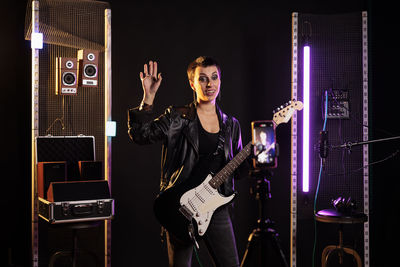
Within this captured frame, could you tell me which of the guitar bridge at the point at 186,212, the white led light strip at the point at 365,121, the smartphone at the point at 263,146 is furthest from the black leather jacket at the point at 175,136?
the white led light strip at the point at 365,121

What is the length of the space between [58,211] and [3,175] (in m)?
1.32

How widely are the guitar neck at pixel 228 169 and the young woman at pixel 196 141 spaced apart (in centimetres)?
5

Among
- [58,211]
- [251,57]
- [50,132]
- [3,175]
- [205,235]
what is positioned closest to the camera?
[205,235]

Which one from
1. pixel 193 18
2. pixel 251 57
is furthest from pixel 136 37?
pixel 251 57

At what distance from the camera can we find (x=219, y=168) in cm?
331

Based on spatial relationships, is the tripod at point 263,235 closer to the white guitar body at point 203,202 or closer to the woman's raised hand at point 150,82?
the white guitar body at point 203,202

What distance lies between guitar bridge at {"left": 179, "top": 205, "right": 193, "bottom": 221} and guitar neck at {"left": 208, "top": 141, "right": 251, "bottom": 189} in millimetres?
232

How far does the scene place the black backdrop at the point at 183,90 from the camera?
4.85m

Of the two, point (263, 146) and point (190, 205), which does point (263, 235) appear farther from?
point (263, 146)

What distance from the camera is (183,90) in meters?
5.00

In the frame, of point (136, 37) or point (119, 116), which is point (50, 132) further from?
point (136, 37)

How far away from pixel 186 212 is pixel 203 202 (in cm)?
13

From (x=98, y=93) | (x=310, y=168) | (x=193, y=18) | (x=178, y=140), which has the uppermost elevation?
(x=193, y=18)

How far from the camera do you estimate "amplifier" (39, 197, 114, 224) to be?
3787 mm
